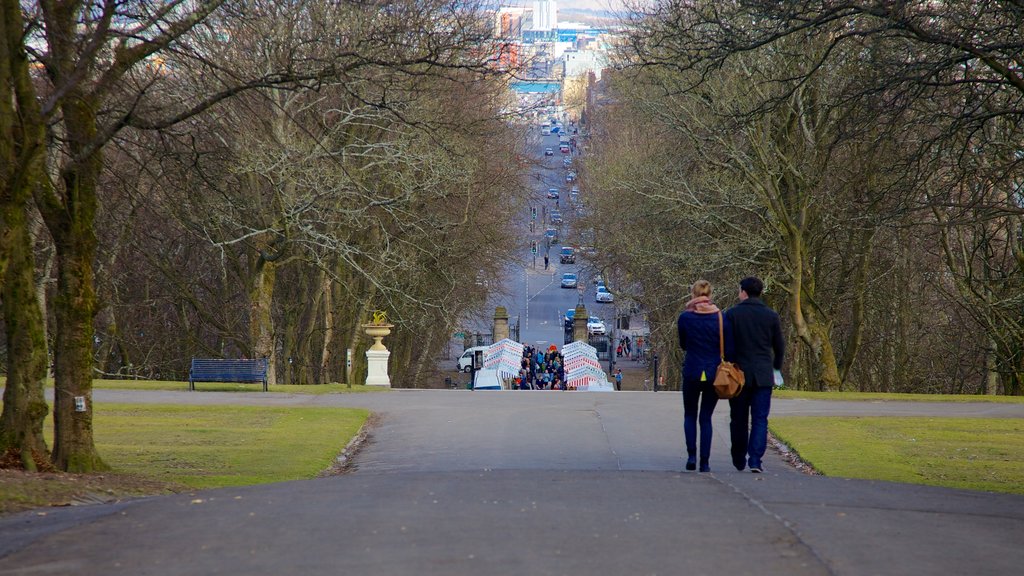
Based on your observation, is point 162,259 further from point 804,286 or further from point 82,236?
point 82,236

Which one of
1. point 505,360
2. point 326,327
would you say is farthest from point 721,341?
point 505,360

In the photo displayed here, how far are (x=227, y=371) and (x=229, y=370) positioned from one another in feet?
0.17

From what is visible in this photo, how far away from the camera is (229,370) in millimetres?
26031

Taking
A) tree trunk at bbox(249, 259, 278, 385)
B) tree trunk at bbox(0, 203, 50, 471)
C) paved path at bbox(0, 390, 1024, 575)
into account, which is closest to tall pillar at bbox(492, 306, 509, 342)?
tree trunk at bbox(249, 259, 278, 385)

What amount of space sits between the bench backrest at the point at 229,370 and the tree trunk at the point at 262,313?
4.37 meters

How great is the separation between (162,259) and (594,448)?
22.4 metres

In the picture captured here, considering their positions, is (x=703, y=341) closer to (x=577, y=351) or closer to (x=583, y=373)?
(x=583, y=373)

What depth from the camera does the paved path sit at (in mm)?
6914

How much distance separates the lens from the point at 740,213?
3438cm

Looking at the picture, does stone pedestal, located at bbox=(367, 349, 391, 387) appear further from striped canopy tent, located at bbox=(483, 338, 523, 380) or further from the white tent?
striped canopy tent, located at bbox=(483, 338, 523, 380)

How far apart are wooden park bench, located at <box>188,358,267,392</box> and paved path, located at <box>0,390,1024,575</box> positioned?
15292 millimetres

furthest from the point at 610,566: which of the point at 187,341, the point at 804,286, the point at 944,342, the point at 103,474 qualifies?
the point at 944,342

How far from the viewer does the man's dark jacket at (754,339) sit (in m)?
11.8

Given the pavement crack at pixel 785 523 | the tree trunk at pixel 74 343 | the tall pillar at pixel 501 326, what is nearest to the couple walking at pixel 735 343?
the pavement crack at pixel 785 523
